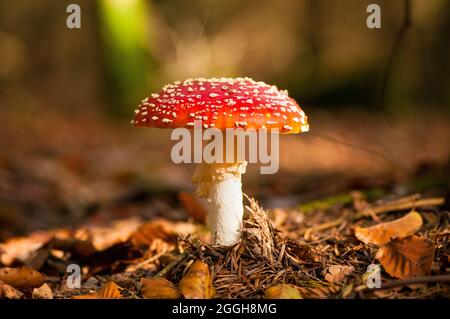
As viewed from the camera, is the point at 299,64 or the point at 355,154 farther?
the point at 299,64

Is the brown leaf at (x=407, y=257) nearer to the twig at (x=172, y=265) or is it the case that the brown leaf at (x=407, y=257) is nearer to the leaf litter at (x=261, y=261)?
the leaf litter at (x=261, y=261)

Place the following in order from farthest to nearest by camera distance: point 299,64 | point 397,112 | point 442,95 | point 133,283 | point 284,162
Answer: point 299,64, point 442,95, point 397,112, point 284,162, point 133,283

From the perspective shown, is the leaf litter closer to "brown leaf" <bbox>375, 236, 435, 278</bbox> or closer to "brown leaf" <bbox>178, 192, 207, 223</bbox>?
"brown leaf" <bbox>375, 236, 435, 278</bbox>

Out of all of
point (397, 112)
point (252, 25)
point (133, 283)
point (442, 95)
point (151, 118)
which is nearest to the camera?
point (151, 118)

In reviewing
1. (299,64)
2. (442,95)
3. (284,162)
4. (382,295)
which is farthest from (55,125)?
(442,95)

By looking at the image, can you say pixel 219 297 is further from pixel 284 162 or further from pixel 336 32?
pixel 336 32

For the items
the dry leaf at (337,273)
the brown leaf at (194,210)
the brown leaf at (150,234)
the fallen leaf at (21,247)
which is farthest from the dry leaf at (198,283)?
the brown leaf at (194,210)
